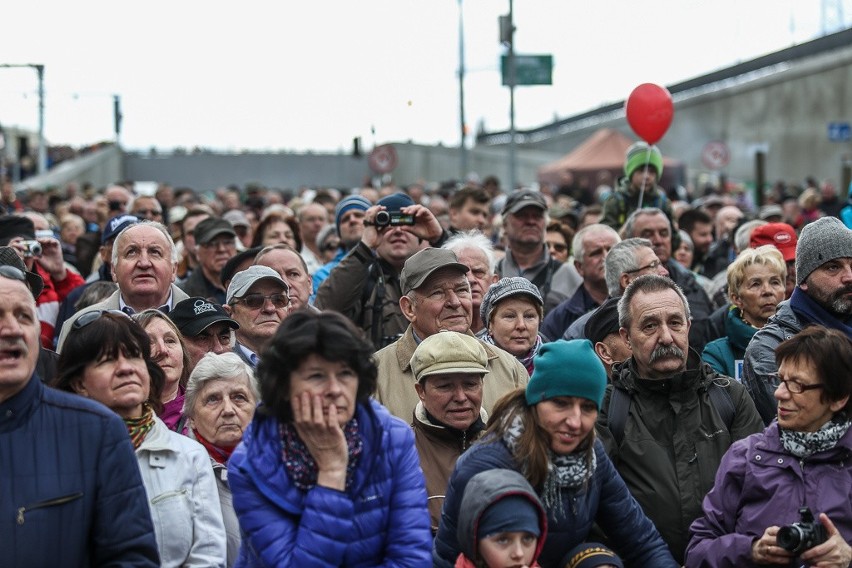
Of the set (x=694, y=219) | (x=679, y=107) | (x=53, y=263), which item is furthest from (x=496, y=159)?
(x=53, y=263)

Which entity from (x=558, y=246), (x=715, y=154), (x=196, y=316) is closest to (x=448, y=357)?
(x=196, y=316)

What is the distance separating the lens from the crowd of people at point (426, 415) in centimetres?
405

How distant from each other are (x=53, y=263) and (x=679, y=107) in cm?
3932

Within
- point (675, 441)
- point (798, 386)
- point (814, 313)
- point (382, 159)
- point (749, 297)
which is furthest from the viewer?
point (382, 159)

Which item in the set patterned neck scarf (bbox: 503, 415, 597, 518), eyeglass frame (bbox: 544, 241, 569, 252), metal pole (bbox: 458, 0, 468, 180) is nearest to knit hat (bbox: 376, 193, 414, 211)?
eyeglass frame (bbox: 544, 241, 569, 252)

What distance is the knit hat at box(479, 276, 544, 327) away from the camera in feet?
22.6

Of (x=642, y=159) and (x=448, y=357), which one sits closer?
(x=448, y=357)

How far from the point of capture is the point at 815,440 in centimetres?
496

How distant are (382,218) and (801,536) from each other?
385 cm

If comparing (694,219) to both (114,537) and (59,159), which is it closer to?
(114,537)

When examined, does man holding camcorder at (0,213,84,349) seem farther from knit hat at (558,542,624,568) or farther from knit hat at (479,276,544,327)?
knit hat at (558,542,624,568)

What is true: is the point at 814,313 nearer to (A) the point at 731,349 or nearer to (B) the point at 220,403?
(A) the point at 731,349

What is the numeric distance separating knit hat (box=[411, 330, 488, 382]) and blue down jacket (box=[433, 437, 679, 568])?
0.76m

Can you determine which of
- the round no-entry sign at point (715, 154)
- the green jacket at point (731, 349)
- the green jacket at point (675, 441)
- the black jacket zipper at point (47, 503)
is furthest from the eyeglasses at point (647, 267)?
the round no-entry sign at point (715, 154)
